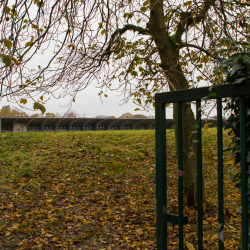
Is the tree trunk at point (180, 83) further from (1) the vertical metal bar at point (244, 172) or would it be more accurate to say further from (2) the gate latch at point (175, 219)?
(1) the vertical metal bar at point (244, 172)

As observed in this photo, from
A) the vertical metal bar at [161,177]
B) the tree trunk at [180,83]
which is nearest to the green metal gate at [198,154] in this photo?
the vertical metal bar at [161,177]

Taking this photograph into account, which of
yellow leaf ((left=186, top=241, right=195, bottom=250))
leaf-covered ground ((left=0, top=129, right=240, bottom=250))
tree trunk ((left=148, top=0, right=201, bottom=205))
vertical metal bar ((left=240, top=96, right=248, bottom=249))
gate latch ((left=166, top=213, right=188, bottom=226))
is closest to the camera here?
vertical metal bar ((left=240, top=96, right=248, bottom=249))

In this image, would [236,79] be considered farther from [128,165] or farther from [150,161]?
[150,161]

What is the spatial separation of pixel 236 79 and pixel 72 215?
398cm

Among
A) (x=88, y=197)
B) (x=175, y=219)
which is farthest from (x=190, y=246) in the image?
(x=88, y=197)

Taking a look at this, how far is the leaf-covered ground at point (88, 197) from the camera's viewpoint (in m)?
3.59

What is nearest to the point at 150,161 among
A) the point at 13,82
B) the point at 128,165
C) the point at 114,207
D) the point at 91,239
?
the point at 128,165

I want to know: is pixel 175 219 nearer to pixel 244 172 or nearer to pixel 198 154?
pixel 198 154

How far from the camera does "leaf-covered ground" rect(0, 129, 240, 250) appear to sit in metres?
3.59

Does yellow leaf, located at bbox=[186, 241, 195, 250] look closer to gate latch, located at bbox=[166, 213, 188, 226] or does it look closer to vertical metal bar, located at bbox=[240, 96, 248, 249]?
gate latch, located at bbox=[166, 213, 188, 226]

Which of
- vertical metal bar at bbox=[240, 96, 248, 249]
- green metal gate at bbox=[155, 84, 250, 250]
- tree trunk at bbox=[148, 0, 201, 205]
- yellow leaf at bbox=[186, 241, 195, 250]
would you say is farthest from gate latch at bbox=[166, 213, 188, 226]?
tree trunk at bbox=[148, 0, 201, 205]

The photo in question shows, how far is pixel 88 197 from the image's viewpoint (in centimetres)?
528

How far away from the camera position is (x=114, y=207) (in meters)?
4.86

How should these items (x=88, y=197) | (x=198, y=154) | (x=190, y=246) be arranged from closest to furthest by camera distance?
(x=198, y=154) → (x=190, y=246) → (x=88, y=197)
